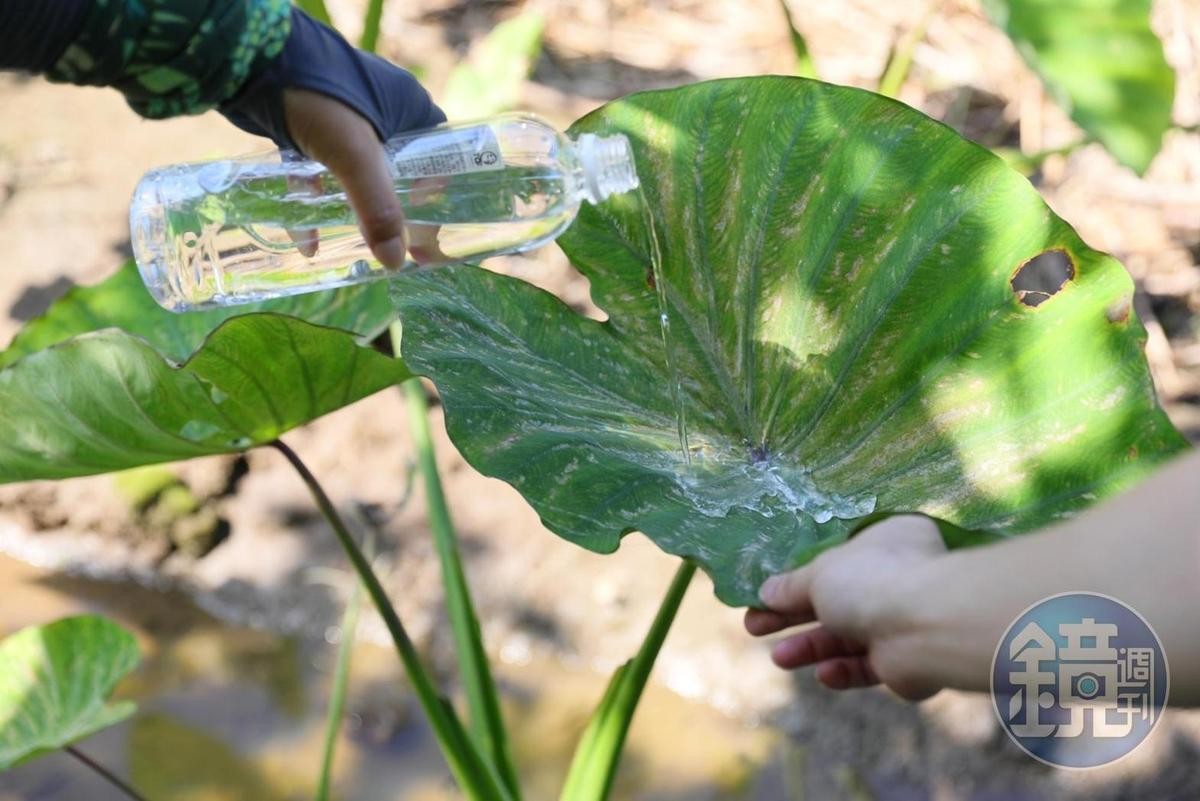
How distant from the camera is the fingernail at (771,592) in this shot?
750mm

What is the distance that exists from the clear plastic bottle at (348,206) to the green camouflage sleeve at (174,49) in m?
0.21

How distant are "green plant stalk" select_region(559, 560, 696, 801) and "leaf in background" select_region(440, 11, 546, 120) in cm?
114

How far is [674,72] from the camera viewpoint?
272cm

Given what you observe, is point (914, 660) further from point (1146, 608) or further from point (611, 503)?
point (611, 503)

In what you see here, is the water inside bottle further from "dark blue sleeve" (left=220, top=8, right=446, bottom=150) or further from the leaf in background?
the leaf in background

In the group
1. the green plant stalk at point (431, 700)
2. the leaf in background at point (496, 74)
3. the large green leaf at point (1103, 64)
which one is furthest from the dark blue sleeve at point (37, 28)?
the leaf in background at point (496, 74)

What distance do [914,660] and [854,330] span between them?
17.6 inches

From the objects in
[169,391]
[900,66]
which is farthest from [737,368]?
[900,66]

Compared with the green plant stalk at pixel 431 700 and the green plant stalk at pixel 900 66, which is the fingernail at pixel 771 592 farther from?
the green plant stalk at pixel 900 66

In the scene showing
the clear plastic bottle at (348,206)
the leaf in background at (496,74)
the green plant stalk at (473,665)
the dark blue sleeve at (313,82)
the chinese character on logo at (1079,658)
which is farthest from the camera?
the leaf in background at (496,74)

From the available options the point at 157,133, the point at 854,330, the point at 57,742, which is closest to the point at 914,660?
the point at 854,330

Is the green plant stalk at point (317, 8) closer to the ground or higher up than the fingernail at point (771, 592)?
closer to the ground

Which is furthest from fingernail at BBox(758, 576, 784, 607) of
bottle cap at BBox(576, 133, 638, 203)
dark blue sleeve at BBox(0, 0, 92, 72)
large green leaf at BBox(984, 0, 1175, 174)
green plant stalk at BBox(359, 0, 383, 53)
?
green plant stalk at BBox(359, 0, 383, 53)

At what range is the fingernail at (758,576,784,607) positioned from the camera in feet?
2.46
